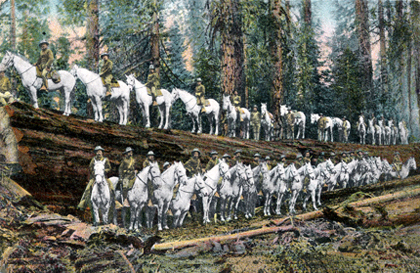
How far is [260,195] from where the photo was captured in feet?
21.2

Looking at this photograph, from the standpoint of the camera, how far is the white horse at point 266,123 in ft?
23.0

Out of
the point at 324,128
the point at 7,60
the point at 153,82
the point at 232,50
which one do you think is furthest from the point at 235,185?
the point at 7,60

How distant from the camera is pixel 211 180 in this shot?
5973 mm

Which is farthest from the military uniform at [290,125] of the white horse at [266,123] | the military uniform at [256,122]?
the military uniform at [256,122]

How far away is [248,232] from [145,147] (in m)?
1.96

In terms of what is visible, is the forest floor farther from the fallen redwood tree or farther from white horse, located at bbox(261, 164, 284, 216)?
white horse, located at bbox(261, 164, 284, 216)

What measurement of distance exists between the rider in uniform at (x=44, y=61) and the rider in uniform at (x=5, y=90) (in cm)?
42

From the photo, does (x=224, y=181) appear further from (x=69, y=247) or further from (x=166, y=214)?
(x=69, y=247)

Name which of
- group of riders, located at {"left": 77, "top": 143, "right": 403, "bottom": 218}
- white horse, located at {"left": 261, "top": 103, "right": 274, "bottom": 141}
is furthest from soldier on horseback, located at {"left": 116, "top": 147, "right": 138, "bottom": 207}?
white horse, located at {"left": 261, "top": 103, "right": 274, "bottom": 141}

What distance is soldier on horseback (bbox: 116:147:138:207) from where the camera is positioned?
537 centimetres

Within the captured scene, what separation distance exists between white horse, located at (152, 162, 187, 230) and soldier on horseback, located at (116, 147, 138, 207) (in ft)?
1.14

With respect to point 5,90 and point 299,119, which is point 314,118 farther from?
point 5,90

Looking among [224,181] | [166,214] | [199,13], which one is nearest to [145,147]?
[166,214]

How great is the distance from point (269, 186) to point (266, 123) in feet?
3.96
